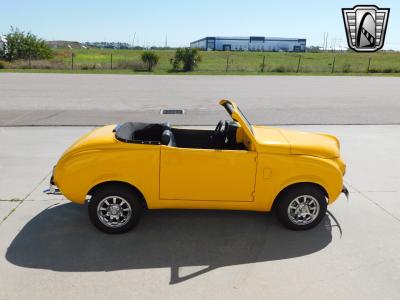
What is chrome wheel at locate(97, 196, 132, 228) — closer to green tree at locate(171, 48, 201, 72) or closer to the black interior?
the black interior

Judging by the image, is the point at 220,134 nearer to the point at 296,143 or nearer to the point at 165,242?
the point at 296,143

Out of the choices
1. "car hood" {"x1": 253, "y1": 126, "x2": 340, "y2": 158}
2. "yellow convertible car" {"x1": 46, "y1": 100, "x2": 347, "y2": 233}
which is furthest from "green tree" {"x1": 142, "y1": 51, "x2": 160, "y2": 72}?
"yellow convertible car" {"x1": 46, "y1": 100, "x2": 347, "y2": 233}

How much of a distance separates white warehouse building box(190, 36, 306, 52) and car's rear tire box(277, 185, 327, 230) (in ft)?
380

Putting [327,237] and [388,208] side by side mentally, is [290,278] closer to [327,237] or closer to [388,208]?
[327,237]

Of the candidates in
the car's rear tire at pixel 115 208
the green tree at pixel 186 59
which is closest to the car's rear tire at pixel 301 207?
the car's rear tire at pixel 115 208

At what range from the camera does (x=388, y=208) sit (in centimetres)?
510

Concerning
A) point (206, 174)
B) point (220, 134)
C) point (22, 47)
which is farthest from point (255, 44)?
point (206, 174)

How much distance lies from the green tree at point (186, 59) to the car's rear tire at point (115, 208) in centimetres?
2855

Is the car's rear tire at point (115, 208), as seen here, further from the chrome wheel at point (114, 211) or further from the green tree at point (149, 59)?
the green tree at point (149, 59)

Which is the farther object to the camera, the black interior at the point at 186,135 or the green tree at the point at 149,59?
the green tree at the point at 149,59

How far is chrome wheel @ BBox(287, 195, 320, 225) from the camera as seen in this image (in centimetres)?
427

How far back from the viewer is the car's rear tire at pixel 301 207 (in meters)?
4.22

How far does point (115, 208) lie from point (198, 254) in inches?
42.4

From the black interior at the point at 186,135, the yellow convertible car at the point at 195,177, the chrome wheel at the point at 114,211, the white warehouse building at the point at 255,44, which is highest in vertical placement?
the white warehouse building at the point at 255,44
